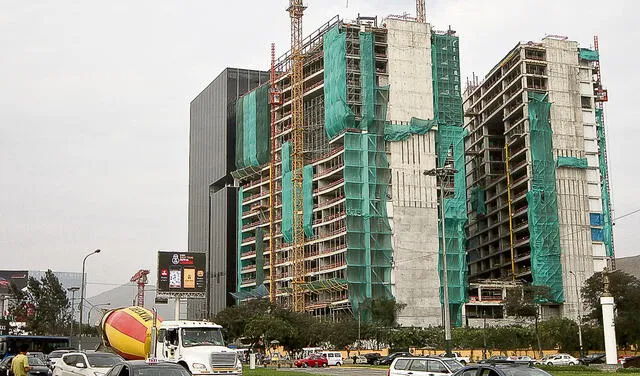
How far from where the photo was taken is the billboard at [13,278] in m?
143

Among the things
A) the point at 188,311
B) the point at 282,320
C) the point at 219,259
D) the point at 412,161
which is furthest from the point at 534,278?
the point at 188,311

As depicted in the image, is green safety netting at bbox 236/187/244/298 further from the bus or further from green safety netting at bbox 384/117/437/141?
the bus

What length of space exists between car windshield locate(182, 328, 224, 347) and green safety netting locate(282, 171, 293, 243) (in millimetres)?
99719

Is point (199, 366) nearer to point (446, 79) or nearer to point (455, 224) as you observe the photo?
point (455, 224)

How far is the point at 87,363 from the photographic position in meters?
29.7

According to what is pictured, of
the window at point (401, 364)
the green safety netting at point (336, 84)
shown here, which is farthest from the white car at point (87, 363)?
the green safety netting at point (336, 84)

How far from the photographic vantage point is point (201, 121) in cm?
17350

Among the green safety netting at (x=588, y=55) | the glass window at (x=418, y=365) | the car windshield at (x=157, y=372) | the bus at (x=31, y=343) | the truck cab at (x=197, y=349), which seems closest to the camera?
the car windshield at (x=157, y=372)

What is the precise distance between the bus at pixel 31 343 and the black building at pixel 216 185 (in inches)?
3503

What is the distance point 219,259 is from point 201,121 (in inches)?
1268

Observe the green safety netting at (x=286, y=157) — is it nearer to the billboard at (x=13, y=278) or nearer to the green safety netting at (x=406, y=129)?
the green safety netting at (x=406, y=129)

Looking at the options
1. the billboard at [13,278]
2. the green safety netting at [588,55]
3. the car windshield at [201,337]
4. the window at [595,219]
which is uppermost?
the green safety netting at [588,55]

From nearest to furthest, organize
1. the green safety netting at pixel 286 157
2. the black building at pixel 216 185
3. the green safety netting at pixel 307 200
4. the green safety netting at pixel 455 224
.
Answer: the green safety netting at pixel 455 224, the green safety netting at pixel 307 200, the green safety netting at pixel 286 157, the black building at pixel 216 185

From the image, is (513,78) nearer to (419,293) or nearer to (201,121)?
(419,293)
